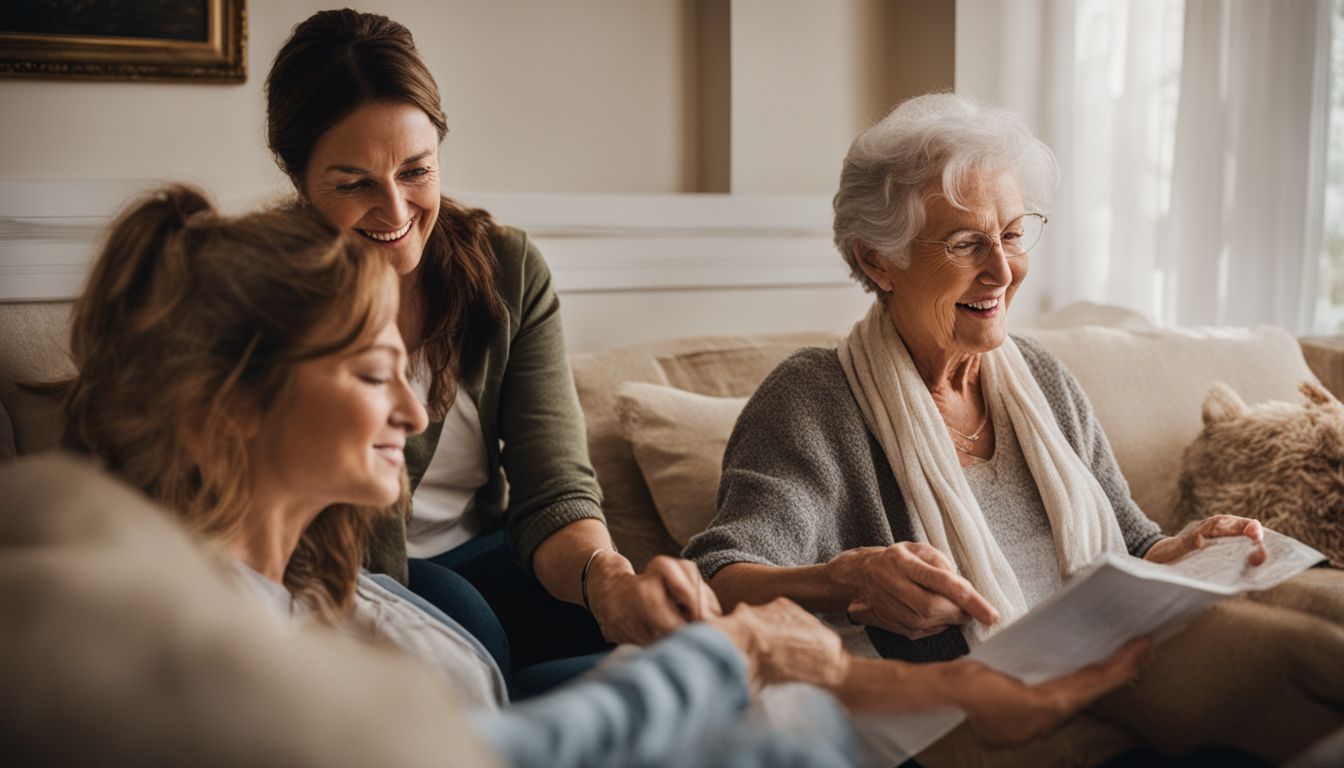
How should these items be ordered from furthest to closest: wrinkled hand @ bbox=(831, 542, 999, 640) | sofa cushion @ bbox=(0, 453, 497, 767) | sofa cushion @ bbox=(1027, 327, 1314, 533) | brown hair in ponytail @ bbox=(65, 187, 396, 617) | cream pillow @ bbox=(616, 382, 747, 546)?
sofa cushion @ bbox=(1027, 327, 1314, 533) → cream pillow @ bbox=(616, 382, 747, 546) → wrinkled hand @ bbox=(831, 542, 999, 640) → brown hair in ponytail @ bbox=(65, 187, 396, 617) → sofa cushion @ bbox=(0, 453, 497, 767)

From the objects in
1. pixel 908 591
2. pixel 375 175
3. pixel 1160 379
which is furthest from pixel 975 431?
pixel 375 175

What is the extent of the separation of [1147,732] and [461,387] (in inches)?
41.2

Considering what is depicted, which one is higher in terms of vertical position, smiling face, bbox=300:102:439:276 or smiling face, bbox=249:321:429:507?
smiling face, bbox=300:102:439:276

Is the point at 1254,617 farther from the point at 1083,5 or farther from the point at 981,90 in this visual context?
the point at 1083,5

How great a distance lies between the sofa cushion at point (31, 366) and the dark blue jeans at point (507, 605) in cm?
58

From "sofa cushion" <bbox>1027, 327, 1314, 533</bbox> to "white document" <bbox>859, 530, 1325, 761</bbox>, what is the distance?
944 mm

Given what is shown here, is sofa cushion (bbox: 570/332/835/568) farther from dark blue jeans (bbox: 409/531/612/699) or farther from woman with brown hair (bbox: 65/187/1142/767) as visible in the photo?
woman with brown hair (bbox: 65/187/1142/767)

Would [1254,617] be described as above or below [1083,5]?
below

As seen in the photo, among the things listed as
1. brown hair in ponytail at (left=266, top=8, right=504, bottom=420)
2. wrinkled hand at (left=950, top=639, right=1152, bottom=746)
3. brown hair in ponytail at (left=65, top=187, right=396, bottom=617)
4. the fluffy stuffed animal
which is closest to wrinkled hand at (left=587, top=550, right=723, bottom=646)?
wrinkled hand at (left=950, top=639, right=1152, bottom=746)

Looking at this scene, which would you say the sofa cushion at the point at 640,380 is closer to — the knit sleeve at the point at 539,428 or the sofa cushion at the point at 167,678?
the knit sleeve at the point at 539,428

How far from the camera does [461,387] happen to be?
1.83m

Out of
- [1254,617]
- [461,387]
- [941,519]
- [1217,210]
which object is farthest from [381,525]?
[1217,210]

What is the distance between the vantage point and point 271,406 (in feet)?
3.72

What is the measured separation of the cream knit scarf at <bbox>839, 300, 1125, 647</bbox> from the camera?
5.33 feet
